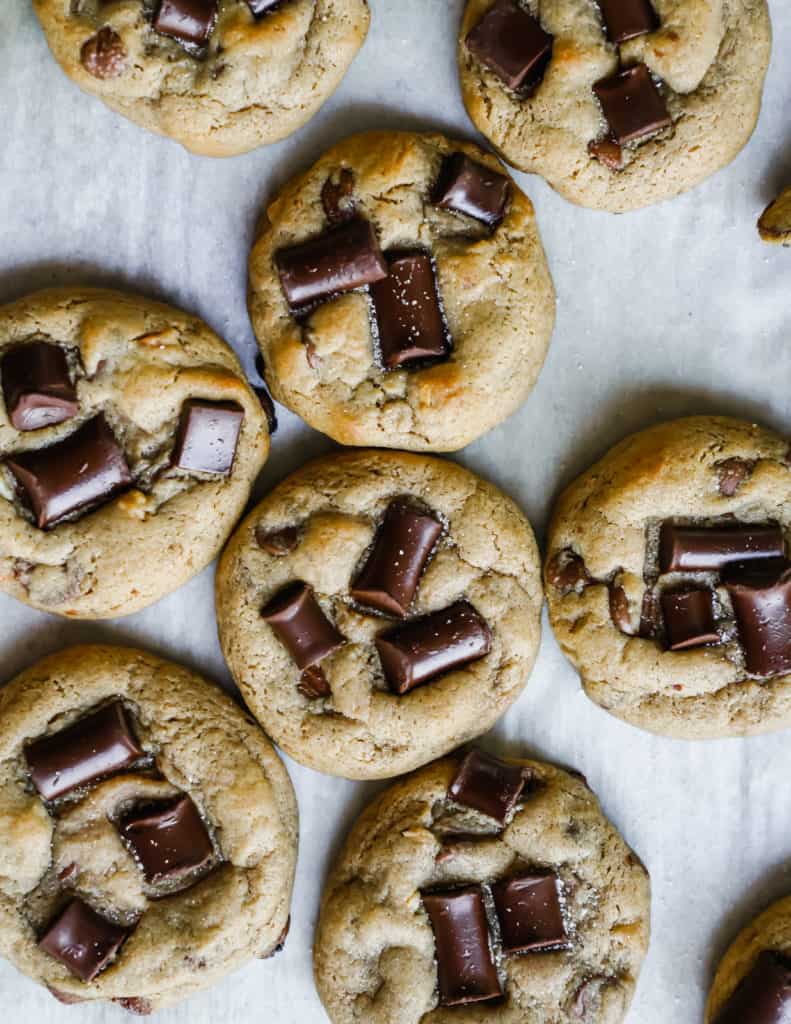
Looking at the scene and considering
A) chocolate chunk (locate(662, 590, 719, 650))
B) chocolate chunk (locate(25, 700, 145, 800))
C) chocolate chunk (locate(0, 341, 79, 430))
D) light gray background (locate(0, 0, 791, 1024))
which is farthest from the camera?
light gray background (locate(0, 0, 791, 1024))

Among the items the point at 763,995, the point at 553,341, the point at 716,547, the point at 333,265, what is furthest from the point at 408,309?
the point at 763,995

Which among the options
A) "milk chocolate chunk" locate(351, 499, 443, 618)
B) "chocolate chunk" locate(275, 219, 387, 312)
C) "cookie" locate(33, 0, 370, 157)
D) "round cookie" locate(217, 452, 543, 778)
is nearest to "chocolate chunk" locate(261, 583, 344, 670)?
"round cookie" locate(217, 452, 543, 778)

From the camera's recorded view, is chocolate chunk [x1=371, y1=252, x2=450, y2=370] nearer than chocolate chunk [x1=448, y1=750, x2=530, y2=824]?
Yes

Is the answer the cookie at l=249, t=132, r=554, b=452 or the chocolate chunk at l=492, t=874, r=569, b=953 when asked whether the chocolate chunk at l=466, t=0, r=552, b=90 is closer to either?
the cookie at l=249, t=132, r=554, b=452

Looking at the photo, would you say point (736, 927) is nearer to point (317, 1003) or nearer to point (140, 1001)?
point (317, 1003)

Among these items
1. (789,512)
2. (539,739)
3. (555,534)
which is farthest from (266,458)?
(789,512)

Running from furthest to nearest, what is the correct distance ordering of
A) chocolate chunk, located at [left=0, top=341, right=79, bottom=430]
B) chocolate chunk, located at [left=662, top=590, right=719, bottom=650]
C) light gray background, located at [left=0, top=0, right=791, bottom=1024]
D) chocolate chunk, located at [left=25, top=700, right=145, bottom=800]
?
light gray background, located at [left=0, top=0, right=791, bottom=1024] < chocolate chunk, located at [left=662, top=590, right=719, bottom=650] < chocolate chunk, located at [left=25, top=700, right=145, bottom=800] < chocolate chunk, located at [left=0, top=341, right=79, bottom=430]
